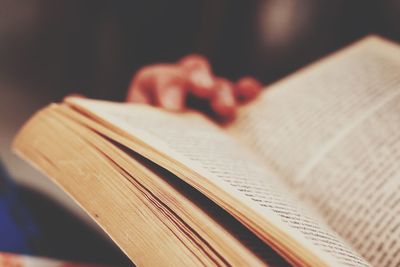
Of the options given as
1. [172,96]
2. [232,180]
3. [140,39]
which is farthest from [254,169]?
[140,39]

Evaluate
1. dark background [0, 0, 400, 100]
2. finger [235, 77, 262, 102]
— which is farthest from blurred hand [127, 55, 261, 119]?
dark background [0, 0, 400, 100]

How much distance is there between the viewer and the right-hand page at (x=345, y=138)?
412 millimetres

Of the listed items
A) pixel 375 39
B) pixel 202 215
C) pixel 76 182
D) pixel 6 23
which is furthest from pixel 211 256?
pixel 6 23

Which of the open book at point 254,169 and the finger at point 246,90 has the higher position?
the finger at point 246,90

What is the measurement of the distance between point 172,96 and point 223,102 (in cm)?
8

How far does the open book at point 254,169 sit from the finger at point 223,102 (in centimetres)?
3

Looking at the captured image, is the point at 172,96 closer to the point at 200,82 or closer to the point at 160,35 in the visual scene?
the point at 200,82

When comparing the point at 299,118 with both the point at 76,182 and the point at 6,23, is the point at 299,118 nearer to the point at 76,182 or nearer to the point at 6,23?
the point at 76,182

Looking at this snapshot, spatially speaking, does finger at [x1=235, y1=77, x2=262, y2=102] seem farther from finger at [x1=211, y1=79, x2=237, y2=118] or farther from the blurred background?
the blurred background

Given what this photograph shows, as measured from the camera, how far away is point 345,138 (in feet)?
1.61

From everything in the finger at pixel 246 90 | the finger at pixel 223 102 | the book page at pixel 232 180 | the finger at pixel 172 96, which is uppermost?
the finger at pixel 246 90

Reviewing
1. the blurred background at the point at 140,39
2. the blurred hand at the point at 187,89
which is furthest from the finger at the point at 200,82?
the blurred background at the point at 140,39

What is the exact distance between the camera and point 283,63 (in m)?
0.87

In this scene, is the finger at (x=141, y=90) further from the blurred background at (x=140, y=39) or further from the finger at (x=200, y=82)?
the blurred background at (x=140, y=39)
